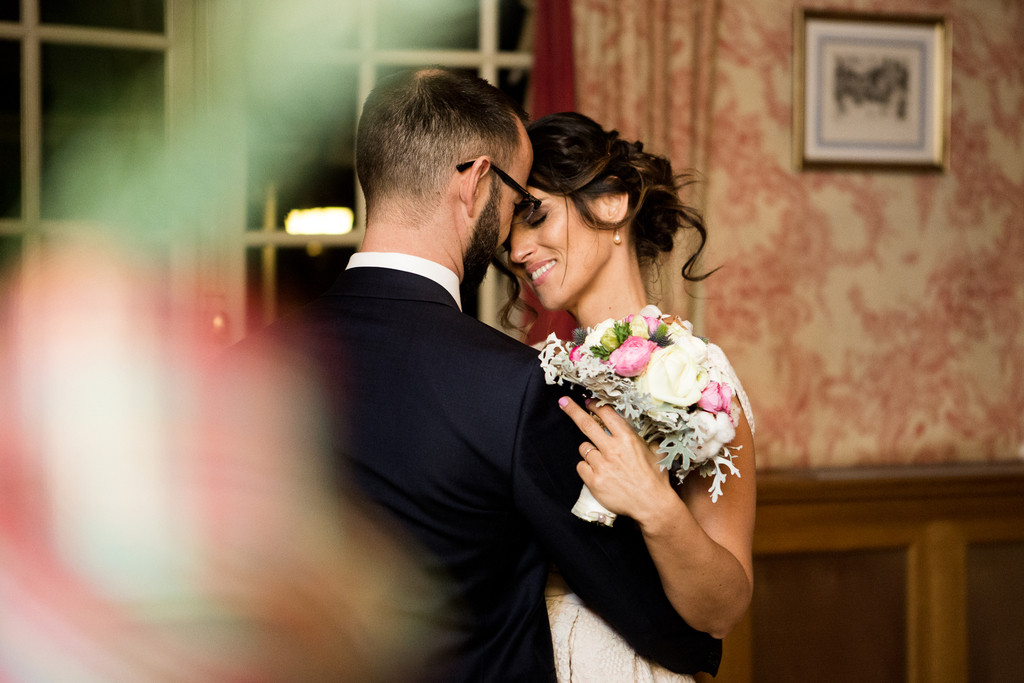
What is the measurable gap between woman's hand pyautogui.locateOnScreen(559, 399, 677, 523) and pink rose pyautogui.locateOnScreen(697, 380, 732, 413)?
0.11 m

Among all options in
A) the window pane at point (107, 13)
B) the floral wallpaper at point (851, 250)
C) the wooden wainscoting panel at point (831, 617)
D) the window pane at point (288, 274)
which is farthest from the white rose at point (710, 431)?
the window pane at point (107, 13)

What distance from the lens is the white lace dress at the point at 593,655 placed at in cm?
136

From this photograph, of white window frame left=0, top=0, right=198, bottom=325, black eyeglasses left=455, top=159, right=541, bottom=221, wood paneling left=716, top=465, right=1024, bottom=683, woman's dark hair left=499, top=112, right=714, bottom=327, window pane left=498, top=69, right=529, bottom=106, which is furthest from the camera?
window pane left=498, top=69, right=529, bottom=106

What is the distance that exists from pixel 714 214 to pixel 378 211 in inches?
81.6

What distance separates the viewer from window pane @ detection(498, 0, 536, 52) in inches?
121

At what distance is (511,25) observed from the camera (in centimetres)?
311

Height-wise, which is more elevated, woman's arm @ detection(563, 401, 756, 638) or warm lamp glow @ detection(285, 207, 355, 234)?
warm lamp glow @ detection(285, 207, 355, 234)

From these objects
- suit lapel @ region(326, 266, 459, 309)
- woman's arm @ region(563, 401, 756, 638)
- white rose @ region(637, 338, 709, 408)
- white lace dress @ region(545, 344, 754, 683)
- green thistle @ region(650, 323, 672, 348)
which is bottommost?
white lace dress @ region(545, 344, 754, 683)

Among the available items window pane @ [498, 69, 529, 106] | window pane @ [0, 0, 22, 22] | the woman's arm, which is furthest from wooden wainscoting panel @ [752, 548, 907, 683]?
window pane @ [0, 0, 22, 22]

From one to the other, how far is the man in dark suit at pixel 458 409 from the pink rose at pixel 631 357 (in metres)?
0.10

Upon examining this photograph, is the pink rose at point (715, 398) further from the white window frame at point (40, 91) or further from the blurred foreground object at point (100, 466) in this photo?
the white window frame at point (40, 91)

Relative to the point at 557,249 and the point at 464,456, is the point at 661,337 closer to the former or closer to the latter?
the point at 464,456

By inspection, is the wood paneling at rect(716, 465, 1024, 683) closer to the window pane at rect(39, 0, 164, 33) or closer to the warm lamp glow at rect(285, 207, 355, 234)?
the warm lamp glow at rect(285, 207, 355, 234)

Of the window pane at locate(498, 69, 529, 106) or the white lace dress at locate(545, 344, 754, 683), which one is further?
the window pane at locate(498, 69, 529, 106)
